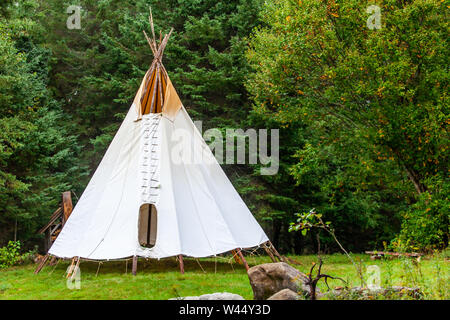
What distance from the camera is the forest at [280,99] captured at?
24.7ft

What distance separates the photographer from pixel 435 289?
364 cm

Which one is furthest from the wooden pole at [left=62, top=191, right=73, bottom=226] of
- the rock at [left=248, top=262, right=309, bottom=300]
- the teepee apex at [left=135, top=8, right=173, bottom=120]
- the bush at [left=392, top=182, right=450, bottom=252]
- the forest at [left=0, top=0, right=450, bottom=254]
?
the bush at [left=392, top=182, right=450, bottom=252]

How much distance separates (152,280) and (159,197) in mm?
1471

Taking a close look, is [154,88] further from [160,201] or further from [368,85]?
[368,85]

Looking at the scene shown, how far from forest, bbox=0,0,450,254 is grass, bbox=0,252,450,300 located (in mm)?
573

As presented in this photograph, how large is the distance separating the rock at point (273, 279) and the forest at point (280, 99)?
851 millimetres

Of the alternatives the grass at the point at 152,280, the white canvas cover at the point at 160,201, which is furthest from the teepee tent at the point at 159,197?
the grass at the point at 152,280

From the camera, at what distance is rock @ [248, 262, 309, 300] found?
14.3 ft

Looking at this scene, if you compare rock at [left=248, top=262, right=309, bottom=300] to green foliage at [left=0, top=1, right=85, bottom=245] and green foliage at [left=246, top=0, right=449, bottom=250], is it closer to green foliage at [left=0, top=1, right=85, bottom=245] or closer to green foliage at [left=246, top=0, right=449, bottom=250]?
green foliage at [left=246, top=0, right=449, bottom=250]

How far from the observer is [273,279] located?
451 centimetres

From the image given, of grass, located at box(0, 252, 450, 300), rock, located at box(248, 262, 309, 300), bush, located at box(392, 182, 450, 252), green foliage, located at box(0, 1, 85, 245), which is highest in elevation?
green foliage, located at box(0, 1, 85, 245)

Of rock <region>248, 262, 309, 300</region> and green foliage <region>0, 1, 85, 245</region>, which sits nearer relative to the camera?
rock <region>248, 262, 309, 300</region>
